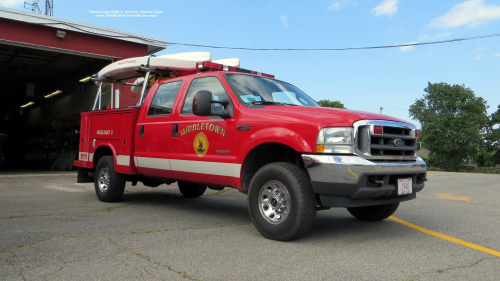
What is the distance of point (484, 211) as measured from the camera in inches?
265

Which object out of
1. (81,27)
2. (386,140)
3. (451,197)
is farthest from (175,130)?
(81,27)

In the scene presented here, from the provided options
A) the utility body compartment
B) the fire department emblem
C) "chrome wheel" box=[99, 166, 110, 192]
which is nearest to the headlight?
the fire department emblem

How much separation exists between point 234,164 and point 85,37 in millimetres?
12515

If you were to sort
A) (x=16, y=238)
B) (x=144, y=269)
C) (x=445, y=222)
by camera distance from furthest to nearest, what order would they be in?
1. (x=445, y=222)
2. (x=16, y=238)
3. (x=144, y=269)

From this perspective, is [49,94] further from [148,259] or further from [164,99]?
[148,259]

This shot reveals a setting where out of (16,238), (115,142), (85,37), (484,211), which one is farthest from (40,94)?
(484,211)

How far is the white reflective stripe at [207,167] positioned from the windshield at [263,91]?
82 centimetres

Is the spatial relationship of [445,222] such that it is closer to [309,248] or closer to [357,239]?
[357,239]

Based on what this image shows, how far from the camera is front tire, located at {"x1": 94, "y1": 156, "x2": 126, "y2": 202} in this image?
7.05m

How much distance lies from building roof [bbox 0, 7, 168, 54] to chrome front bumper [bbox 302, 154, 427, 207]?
12.9 m

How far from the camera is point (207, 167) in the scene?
5.36m

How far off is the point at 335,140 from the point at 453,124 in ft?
195

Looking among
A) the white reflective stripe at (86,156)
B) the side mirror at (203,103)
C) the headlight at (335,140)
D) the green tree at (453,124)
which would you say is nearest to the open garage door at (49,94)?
the white reflective stripe at (86,156)

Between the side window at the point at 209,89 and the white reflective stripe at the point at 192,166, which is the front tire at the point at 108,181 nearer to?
the white reflective stripe at the point at 192,166
